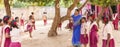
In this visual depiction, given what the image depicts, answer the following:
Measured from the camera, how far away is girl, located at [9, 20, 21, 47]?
7461mm

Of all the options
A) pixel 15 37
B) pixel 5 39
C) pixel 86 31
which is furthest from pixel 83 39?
pixel 15 37

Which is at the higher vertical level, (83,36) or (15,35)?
(15,35)

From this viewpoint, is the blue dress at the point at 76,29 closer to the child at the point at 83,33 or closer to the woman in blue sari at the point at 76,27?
the woman in blue sari at the point at 76,27

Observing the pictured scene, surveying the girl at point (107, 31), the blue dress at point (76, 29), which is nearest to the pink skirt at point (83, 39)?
the blue dress at point (76, 29)

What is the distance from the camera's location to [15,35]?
7496 millimetres

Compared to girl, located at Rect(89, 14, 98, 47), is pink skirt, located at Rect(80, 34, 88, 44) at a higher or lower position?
lower

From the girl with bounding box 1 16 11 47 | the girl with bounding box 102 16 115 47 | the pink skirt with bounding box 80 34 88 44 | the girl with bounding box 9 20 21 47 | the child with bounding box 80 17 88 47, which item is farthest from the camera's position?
the pink skirt with bounding box 80 34 88 44

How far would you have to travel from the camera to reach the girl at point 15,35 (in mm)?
7461

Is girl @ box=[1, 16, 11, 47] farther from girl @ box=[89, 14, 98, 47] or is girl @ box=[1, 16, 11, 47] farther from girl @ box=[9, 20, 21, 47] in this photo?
girl @ box=[89, 14, 98, 47]

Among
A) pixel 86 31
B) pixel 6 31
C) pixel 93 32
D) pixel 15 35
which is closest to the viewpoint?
pixel 15 35

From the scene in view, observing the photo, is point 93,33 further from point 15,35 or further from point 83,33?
point 15,35

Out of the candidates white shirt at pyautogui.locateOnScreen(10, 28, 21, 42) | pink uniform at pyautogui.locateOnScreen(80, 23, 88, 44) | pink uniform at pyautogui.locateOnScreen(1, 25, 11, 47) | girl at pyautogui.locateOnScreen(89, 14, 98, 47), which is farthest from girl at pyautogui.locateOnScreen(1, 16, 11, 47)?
pink uniform at pyautogui.locateOnScreen(80, 23, 88, 44)

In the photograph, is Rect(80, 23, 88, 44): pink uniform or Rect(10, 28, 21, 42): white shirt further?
Rect(80, 23, 88, 44): pink uniform

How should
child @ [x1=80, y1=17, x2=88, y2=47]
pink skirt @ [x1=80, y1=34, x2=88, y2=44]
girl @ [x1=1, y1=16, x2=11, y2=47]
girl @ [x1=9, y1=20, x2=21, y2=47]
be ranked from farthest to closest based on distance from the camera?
pink skirt @ [x1=80, y1=34, x2=88, y2=44]
child @ [x1=80, y1=17, x2=88, y2=47]
girl @ [x1=1, y1=16, x2=11, y2=47]
girl @ [x1=9, y1=20, x2=21, y2=47]
